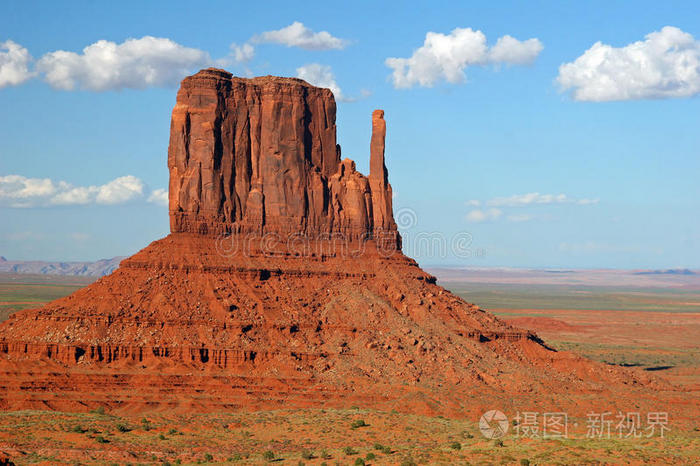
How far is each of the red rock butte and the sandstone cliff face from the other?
12 cm

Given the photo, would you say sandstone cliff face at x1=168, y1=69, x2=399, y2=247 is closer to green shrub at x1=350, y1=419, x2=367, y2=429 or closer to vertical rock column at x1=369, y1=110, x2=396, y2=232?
vertical rock column at x1=369, y1=110, x2=396, y2=232

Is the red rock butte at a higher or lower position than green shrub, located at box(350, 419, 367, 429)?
higher

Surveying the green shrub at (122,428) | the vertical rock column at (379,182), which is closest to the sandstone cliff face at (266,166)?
the vertical rock column at (379,182)

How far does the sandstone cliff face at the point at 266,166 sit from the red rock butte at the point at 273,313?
0.12 metres

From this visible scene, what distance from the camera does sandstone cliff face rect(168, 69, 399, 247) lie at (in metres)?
91.0

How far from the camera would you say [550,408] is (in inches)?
3068

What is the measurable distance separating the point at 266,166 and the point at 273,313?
1396cm

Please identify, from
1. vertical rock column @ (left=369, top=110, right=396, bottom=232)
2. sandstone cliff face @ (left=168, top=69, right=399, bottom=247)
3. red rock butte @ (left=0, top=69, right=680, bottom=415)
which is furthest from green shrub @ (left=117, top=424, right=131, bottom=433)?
vertical rock column @ (left=369, top=110, right=396, bottom=232)

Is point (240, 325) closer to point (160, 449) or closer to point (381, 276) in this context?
point (381, 276)

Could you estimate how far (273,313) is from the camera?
8569cm

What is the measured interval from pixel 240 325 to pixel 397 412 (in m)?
14.6

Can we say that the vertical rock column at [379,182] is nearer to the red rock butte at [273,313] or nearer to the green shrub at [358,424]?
the red rock butte at [273,313]

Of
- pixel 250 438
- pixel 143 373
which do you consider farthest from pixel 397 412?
pixel 143 373

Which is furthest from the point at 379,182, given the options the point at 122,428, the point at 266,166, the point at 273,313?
the point at 122,428
